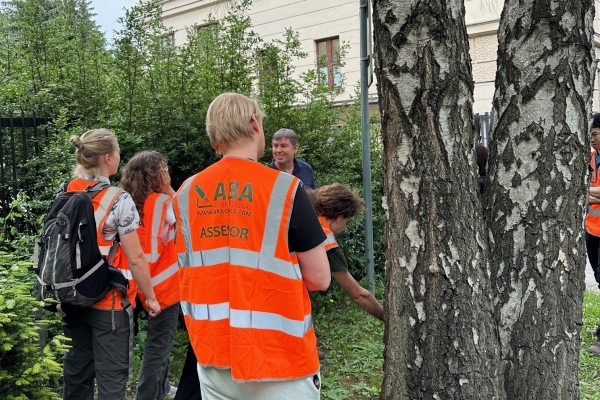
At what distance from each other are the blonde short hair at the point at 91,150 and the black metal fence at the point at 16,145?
7.79ft

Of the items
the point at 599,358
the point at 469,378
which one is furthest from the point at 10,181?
the point at 599,358

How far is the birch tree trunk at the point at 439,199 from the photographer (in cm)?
280

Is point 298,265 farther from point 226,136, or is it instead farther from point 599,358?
point 599,358

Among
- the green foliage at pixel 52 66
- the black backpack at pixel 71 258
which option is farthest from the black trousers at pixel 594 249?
the green foliage at pixel 52 66

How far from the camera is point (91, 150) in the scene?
11.2ft

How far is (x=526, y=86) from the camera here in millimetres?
2955

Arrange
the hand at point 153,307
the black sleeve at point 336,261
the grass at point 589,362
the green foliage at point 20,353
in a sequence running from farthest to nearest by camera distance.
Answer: the grass at point 589,362 → the hand at point 153,307 → the black sleeve at point 336,261 → the green foliage at point 20,353

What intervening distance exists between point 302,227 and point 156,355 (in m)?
A: 2.36

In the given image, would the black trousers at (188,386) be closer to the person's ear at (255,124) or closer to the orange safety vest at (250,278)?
the orange safety vest at (250,278)

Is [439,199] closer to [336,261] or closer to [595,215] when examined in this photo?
[336,261]

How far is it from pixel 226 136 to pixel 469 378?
1652 millimetres

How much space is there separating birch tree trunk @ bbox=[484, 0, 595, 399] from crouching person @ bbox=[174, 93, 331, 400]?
48.7 inches

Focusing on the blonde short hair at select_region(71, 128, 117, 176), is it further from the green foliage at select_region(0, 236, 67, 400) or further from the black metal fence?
the black metal fence

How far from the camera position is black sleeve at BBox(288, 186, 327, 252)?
219 centimetres
